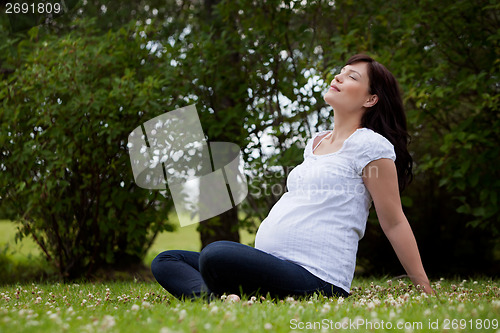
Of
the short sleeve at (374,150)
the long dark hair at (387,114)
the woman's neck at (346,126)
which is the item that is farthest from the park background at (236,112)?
the short sleeve at (374,150)

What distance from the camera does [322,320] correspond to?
1908mm

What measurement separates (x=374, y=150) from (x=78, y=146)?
10.5 ft

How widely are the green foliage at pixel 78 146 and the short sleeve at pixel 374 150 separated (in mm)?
2451

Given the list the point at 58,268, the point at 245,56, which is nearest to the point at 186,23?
the point at 245,56

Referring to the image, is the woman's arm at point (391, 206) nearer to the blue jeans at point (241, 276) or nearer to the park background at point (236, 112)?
the blue jeans at point (241, 276)

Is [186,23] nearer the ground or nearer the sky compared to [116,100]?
nearer the sky

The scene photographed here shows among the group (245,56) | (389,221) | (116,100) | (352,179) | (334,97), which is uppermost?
(245,56)

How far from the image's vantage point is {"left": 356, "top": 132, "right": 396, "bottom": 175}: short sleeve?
2.55 metres

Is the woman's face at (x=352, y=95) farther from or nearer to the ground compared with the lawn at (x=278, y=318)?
farther from the ground

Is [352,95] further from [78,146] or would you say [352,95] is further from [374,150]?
[78,146]

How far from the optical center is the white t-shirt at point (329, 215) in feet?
8.29

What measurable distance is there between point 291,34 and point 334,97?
237cm

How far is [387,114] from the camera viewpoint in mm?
2836

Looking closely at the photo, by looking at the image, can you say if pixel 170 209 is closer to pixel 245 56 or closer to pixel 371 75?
pixel 245 56
